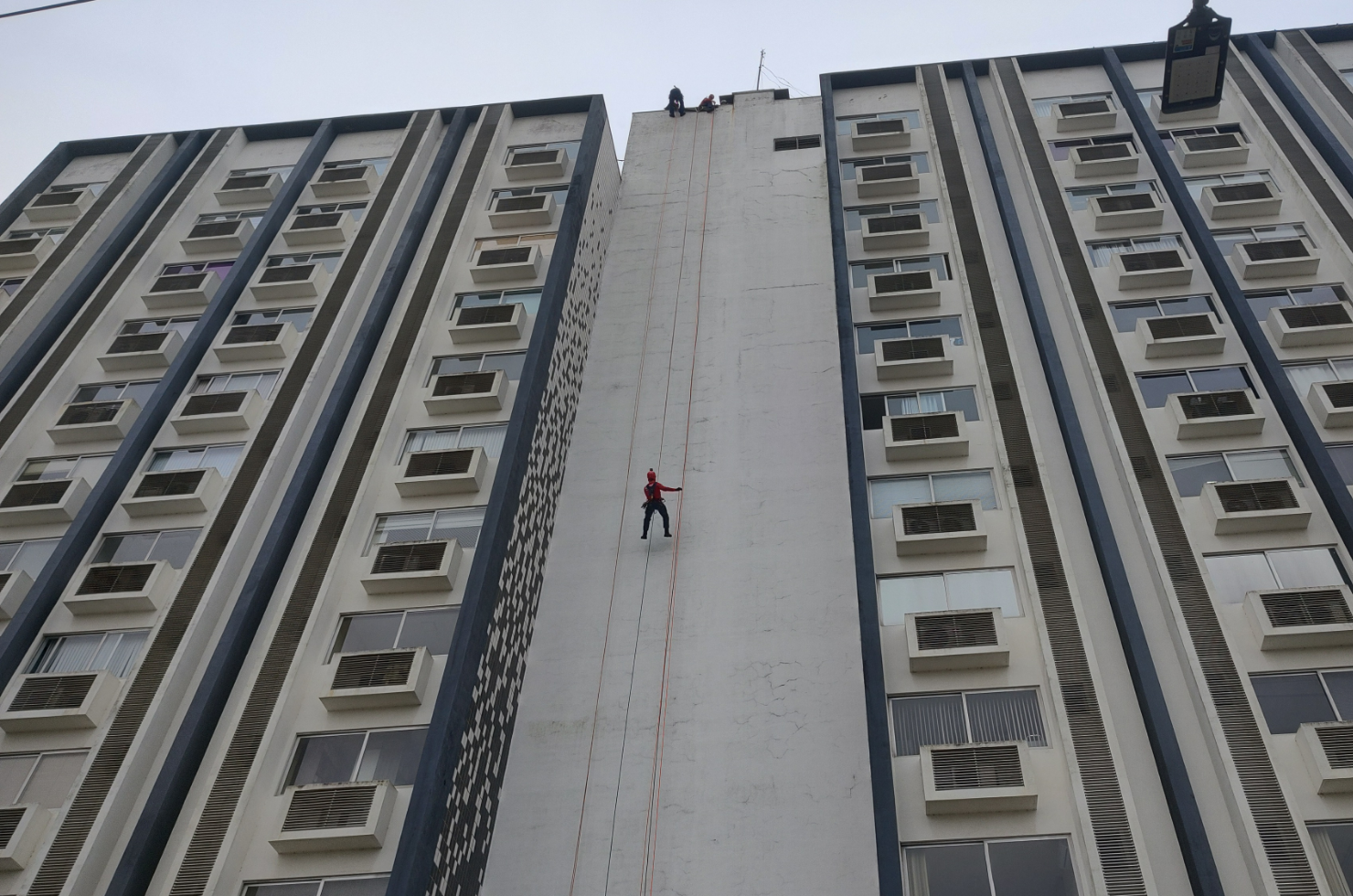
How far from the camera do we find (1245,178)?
2939 cm

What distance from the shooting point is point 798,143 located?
1496 inches

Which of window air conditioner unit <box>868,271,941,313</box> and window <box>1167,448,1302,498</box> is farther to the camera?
window air conditioner unit <box>868,271,941,313</box>

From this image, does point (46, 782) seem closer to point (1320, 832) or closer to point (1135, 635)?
point (1135, 635)

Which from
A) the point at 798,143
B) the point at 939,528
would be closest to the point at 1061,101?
the point at 798,143

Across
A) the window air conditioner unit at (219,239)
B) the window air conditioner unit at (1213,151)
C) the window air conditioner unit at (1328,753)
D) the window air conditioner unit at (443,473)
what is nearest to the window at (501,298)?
the window air conditioner unit at (443,473)

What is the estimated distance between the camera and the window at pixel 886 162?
106 ft

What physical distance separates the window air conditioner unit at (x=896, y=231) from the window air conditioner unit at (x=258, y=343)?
1515cm

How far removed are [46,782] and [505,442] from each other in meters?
10.2

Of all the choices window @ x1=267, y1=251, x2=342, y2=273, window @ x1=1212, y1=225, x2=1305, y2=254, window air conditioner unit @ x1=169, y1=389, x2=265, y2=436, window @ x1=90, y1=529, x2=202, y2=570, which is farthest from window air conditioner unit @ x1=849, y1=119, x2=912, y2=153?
window @ x1=90, y1=529, x2=202, y2=570

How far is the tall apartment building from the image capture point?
57.3 ft

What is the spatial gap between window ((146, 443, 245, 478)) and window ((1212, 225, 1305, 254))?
24423 mm

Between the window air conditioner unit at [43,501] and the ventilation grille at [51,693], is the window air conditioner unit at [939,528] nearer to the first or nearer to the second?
the ventilation grille at [51,693]

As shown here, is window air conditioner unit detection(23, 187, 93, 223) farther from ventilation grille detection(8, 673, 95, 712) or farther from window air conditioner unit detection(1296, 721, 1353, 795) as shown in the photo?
window air conditioner unit detection(1296, 721, 1353, 795)

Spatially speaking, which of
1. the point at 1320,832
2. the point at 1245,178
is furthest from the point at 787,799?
the point at 1245,178
